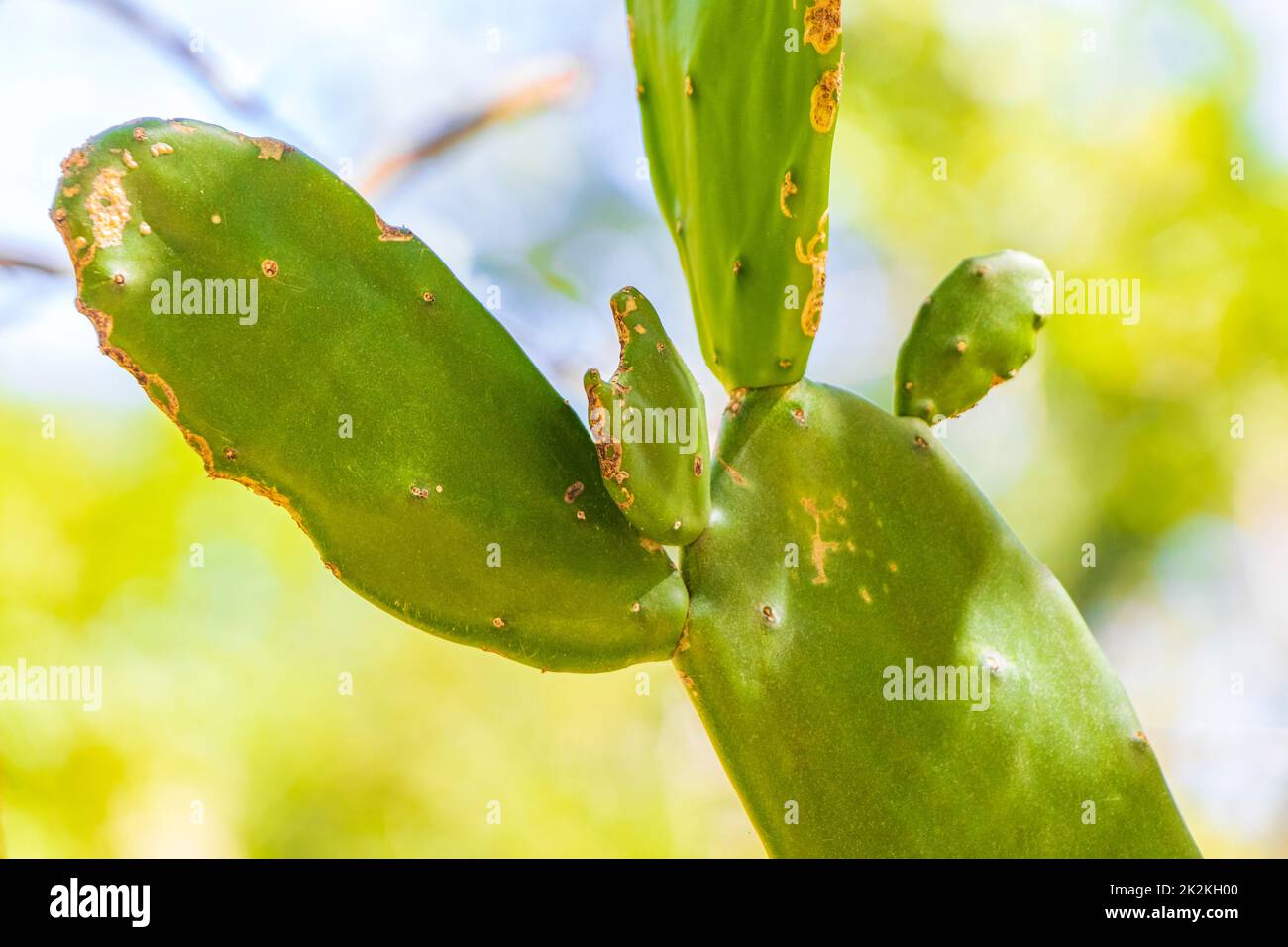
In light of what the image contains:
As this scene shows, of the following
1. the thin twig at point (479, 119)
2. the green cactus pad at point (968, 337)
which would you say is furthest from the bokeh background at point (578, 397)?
the green cactus pad at point (968, 337)

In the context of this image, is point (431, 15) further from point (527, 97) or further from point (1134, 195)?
point (1134, 195)

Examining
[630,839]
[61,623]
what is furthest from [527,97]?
[630,839]
